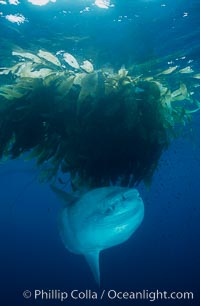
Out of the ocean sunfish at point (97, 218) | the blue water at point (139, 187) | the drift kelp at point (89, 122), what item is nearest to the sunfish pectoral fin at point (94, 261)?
the ocean sunfish at point (97, 218)

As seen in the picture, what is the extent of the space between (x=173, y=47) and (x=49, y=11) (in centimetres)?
441

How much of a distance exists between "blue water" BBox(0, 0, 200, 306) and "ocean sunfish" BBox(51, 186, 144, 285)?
2088mm

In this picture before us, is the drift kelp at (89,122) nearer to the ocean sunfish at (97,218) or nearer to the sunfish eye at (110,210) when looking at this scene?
the ocean sunfish at (97,218)

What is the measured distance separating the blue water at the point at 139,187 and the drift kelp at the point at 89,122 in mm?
957

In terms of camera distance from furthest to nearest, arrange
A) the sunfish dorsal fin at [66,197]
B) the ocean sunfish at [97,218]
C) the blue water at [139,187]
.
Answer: the blue water at [139,187], the sunfish dorsal fin at [66,197], the ocean sunfish at [97,218]

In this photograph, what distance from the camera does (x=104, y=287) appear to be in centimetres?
3847

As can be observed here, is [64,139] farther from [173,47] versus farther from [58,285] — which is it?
[58,285]

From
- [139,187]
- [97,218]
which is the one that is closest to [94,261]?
[97,218]

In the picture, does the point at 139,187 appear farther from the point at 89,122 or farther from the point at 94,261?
the point at 94,261

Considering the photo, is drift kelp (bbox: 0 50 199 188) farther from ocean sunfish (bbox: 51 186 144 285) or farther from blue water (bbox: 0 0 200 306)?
ocean sunfish (bbox: 51 186 144 285)

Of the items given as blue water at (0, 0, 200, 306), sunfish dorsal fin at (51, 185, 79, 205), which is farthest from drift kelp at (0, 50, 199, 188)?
sunfish dorsal fin at (51, 185, 79, 205)

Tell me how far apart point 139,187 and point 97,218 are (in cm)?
3122

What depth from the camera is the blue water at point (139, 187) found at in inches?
320

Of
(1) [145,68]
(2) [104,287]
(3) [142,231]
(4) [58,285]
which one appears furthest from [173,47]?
(3) [142,231]
